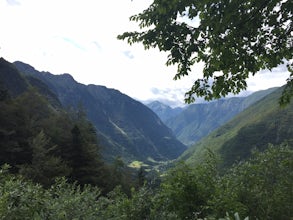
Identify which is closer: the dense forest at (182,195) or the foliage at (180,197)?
the foliage at (180,197)

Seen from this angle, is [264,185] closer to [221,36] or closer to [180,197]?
[180,197]

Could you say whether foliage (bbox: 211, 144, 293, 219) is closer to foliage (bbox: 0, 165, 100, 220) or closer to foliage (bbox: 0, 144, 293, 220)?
foliage (bbox: 0, 144, 293, 220)

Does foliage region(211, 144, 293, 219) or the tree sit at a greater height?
the tree

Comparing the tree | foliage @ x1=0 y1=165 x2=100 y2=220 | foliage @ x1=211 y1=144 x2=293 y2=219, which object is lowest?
foliage @ x1=211 y1=144 x2=293 y2=219

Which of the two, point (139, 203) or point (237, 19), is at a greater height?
point (237, 19)

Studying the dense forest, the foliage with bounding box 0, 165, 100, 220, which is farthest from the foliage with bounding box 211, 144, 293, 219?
the foliage with bounding box 0, 165, 100, 220

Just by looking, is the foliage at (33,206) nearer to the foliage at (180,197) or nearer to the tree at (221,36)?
the foliage at (180,197)

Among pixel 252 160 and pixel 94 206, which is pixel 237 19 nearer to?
pixel 94 206

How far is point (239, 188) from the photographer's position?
21375 mm

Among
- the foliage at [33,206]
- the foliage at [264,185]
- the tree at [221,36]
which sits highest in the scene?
the tree at [221,36]

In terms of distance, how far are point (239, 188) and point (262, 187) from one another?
2905 millimetres

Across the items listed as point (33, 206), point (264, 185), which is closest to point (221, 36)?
point (33, 206)

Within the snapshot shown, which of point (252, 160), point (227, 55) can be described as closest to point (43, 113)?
point (252, 160)

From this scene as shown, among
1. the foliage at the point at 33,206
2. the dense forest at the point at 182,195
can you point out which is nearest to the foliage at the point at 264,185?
the dense forest at the point at 182,195
